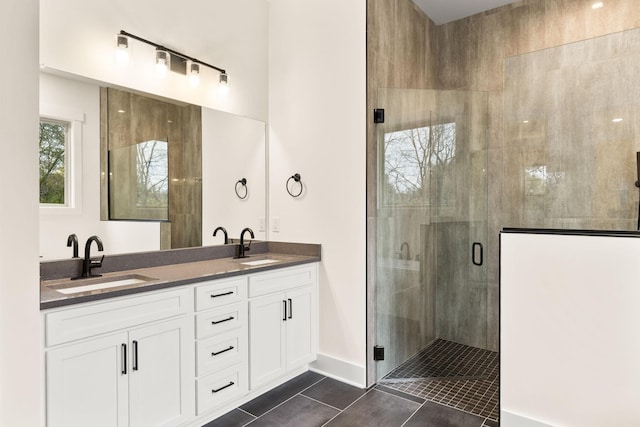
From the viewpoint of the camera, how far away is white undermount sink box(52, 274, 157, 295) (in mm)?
1807

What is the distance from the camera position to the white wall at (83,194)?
194cm

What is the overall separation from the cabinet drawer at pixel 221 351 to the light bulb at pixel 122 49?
Result: 1742mm

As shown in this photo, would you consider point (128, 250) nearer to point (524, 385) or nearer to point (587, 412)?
point (524, 385)

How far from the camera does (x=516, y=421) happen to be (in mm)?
1972

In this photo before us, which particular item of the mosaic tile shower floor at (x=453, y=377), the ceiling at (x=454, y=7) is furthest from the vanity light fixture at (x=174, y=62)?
the mosaic tile shower floor at (x=453, y=377)

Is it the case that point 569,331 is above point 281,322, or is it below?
above

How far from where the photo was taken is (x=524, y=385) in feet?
6.43

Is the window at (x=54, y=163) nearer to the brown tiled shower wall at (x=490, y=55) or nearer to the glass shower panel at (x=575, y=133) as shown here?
the brown tiled shower wall at (x=490, y=55)

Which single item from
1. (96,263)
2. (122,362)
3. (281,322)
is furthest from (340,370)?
(96,263)

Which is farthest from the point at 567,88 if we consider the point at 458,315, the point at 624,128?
the point at 458,315

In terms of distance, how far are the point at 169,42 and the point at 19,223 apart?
1.63 meters

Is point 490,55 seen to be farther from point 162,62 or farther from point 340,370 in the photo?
point 340,370

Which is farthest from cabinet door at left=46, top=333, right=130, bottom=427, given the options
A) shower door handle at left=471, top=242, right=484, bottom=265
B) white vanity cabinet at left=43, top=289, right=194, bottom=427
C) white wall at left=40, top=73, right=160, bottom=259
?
shower door handle at left=471, top=242, right=484, bottom=265

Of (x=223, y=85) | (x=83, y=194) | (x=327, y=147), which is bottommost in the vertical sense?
(x=83, y=194)
